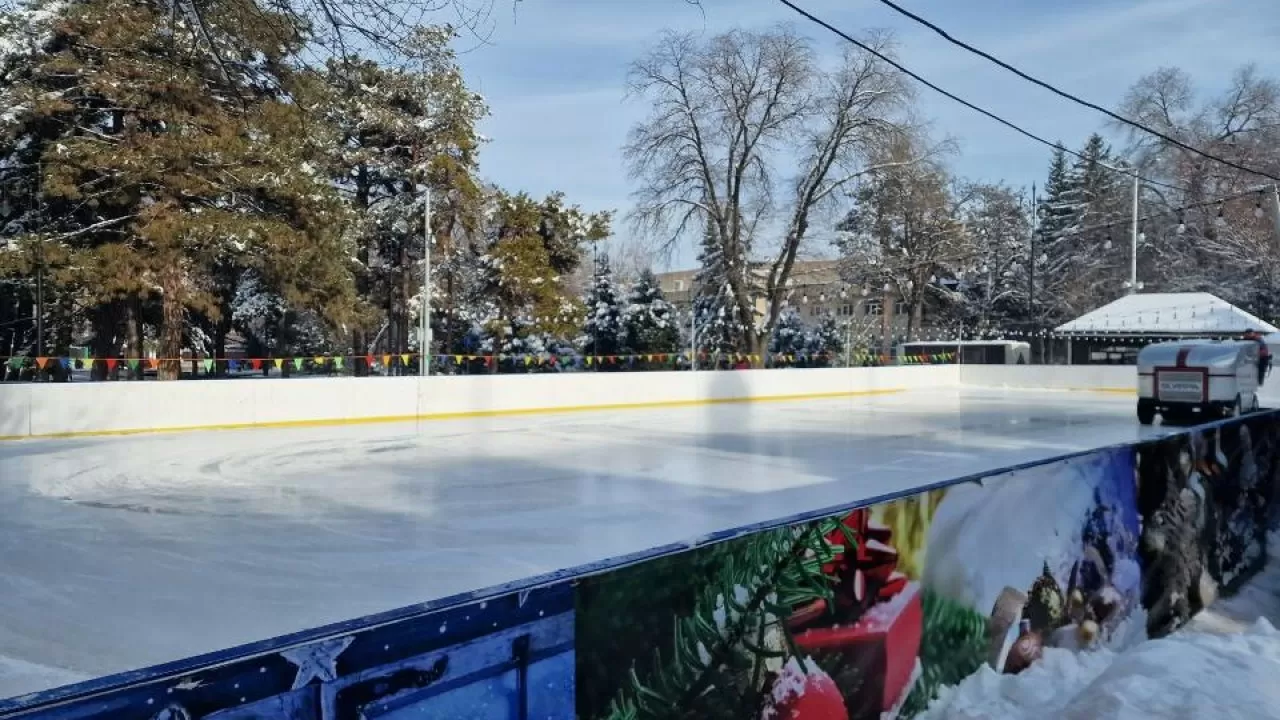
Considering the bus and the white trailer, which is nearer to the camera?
the white trailer

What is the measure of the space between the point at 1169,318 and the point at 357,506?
107 feet

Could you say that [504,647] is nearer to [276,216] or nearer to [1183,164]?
[276,216]

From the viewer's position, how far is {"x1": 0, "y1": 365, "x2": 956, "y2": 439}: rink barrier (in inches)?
573

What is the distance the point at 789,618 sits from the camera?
133 inches

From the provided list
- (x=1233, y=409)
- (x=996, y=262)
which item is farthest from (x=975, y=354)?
(x=996, y=262)

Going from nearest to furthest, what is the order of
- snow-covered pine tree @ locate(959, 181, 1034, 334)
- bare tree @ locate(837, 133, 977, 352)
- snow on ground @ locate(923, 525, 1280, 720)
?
1. snow on ground @ locate(923, 525, 1280, 720)
2. bare tree @ locate(837, 133, 977, 352)
3. snow-covered pine tree @ locate(959, 181, 1034, 334)

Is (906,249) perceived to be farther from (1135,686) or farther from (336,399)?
(1135,686)

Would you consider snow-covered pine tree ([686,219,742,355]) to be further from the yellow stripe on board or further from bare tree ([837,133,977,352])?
the yellow stripe on board

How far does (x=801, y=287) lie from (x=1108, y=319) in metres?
19.1

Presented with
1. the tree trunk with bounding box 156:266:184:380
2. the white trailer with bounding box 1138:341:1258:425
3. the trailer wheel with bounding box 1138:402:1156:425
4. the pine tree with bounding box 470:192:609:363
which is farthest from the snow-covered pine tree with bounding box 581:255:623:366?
the white trailer with bounding box 1138:341:1258:425

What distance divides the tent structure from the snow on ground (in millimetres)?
30644

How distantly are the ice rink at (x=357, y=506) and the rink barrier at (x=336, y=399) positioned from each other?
710 mm

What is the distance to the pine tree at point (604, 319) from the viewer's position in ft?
167

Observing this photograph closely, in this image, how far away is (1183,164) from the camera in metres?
47.0
